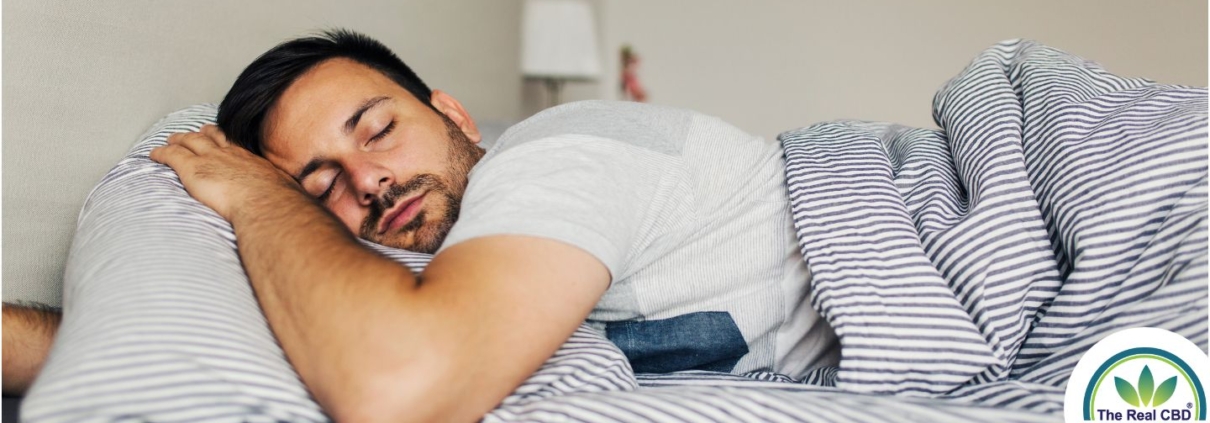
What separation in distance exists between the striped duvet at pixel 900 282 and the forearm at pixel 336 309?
0.07 feet

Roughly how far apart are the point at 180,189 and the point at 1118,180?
1051 millimetres

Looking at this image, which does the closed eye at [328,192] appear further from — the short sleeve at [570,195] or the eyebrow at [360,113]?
the short sleeve at [570,195]

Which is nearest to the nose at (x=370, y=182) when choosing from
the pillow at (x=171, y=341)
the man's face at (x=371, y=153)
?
the man's face at (x=371, y=153)

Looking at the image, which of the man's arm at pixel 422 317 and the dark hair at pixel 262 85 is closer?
the man's arm at pixel 422 317

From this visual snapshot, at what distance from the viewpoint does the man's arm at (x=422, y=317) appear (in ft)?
2.08

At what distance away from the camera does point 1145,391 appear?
2.48 feet

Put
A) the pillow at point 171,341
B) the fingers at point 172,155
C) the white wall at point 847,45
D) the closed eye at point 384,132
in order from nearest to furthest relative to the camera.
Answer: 1. the pillow at point 171,341
2. the fingers at point 172,155
3. the closed eye at point 384,132
4. the white wall at point 847,45

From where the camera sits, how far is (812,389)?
795 millimetres

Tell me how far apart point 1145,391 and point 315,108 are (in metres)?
1.05

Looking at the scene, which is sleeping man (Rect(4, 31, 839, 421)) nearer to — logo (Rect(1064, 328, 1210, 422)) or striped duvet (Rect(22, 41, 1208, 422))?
striped duvet (Rect(22, 41, 1208, 422))

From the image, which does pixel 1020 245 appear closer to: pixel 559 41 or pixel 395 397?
pixel 395 397

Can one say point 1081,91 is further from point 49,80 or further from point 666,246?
point 49,80

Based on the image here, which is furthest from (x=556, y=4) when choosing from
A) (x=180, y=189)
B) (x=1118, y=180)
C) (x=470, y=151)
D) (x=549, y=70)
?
(x=1118, y=180)

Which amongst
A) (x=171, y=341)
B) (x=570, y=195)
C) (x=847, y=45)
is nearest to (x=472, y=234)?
(x=570, y=195)
